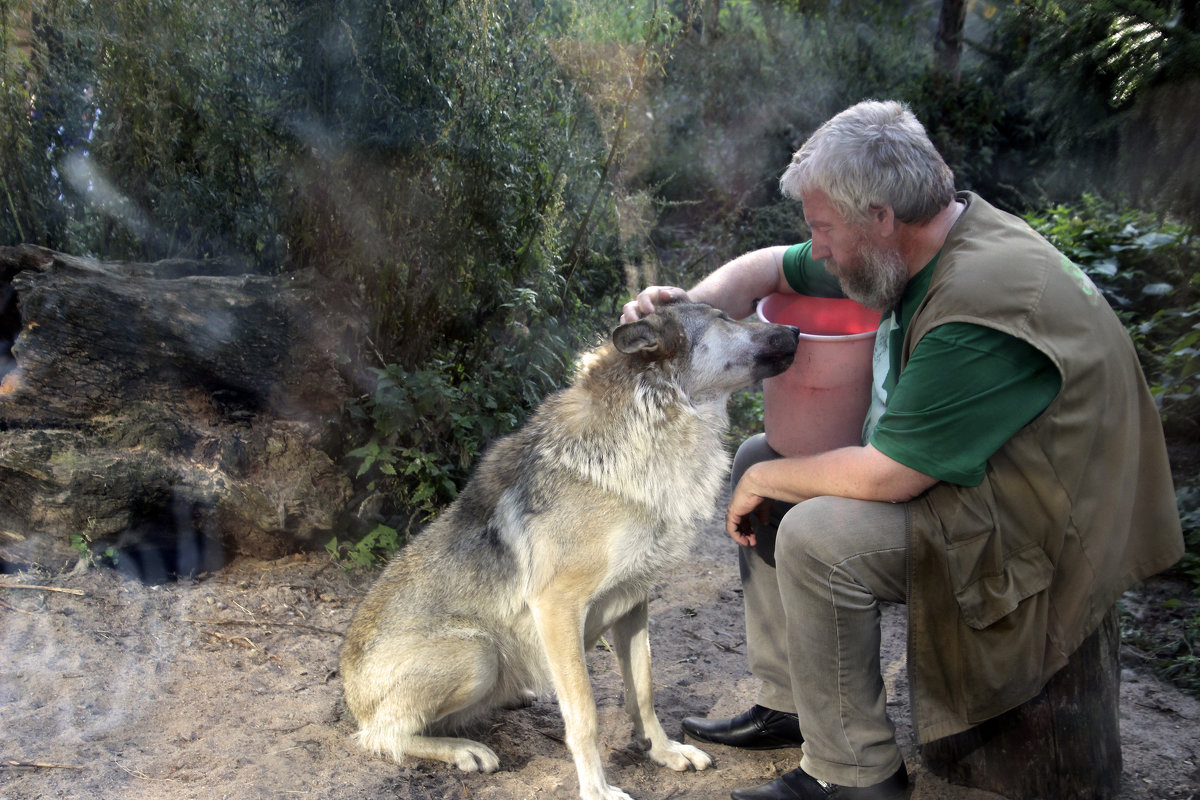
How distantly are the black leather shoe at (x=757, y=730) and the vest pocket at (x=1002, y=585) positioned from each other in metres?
1.16

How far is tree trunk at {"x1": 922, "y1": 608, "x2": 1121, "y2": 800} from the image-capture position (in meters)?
2.90

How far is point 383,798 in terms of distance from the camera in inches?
122

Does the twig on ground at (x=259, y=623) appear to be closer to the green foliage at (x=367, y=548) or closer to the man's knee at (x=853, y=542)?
the green foliage at (x=367, y=548)

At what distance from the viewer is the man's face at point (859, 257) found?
293cm

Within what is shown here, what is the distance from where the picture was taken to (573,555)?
312 cm

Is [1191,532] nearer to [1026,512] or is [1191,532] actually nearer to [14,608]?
[1026,512]

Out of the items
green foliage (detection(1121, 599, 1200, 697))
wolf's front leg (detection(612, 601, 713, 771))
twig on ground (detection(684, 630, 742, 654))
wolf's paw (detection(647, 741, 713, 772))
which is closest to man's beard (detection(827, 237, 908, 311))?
wolf's front leg (detection(612, 601, 713, 771))

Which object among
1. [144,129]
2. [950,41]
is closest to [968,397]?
[144,129]

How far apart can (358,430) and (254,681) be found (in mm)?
1610

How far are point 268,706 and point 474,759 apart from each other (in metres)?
0.98


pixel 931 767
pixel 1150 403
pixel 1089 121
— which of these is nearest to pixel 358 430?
pixel 931 767

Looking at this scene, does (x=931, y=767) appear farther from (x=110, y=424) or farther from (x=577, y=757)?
(x=110, y=424)

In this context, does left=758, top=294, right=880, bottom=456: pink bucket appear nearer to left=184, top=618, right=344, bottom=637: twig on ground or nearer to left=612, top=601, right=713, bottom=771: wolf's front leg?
left=612, top=601, right=713, bottom=771: wolf's front leg

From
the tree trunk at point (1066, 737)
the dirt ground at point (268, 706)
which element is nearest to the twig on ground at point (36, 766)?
the dirt ground at point (268, 706)
